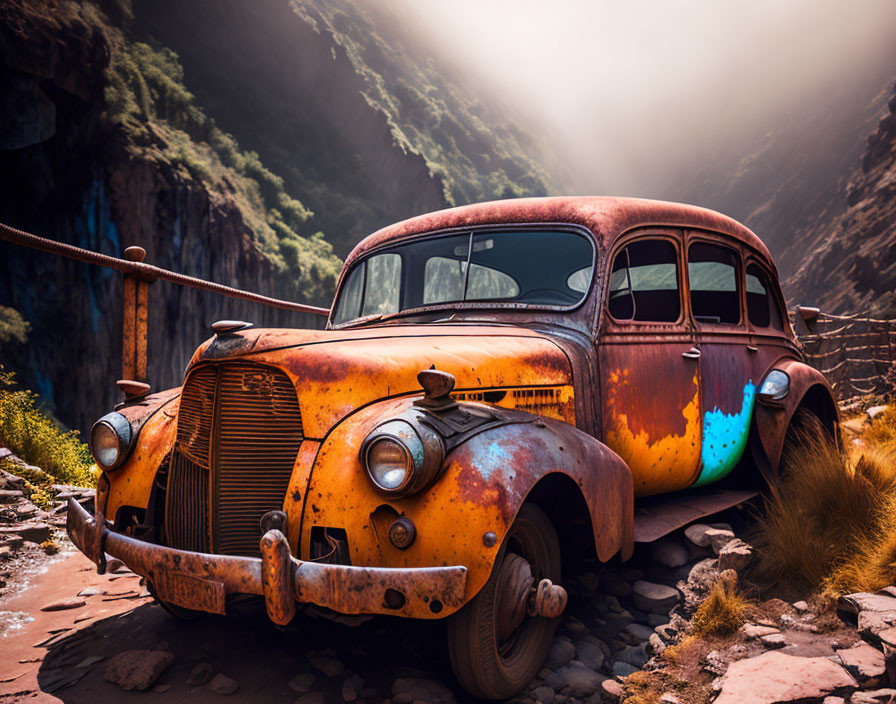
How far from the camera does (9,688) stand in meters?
2.18

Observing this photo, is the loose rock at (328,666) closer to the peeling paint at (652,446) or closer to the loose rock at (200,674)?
the loose rock at (200,674)

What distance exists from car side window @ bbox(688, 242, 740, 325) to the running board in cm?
107

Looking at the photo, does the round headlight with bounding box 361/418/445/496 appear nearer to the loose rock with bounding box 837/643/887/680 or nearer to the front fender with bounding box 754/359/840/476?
the loose rock with bounding box 837/643/887/680

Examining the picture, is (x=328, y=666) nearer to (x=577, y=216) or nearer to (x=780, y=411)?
(x=577, y=216)

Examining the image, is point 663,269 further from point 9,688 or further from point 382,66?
point 382,66

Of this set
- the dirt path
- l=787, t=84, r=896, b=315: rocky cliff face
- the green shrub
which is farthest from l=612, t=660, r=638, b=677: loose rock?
l=787, t=84, r=896, b=315: rocky cliff face

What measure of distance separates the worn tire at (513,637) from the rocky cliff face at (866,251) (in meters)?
26.7

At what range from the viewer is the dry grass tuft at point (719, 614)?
2.65 meters

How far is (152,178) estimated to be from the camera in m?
17.3

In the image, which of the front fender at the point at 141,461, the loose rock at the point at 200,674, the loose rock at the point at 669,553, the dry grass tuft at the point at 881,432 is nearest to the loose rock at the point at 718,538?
the loose rock at the point at 669,553

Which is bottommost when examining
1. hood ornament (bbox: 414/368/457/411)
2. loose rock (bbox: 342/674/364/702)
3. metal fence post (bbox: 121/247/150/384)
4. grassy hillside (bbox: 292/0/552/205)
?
loose rock (bbox: 342/674/364/702)

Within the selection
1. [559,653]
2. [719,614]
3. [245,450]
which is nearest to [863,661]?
[719,614]

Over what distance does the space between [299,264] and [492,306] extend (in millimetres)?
23426

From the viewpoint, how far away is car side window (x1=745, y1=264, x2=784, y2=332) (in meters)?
4.17
